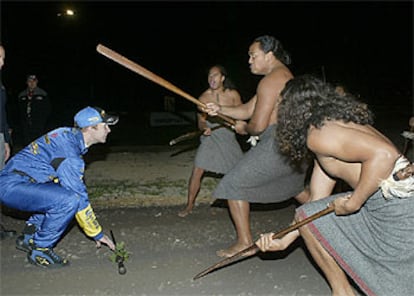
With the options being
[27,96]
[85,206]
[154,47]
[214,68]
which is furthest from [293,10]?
[85,206]

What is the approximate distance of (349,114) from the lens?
10.5 ft

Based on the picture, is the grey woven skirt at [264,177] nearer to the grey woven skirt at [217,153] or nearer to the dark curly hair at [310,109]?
the dark curly hair at [310,109]

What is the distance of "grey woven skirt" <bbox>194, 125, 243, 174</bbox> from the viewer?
19.7ft

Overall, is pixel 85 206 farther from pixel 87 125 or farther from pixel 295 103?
pixel 295 103

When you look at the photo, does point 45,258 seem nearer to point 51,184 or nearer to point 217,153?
point 51,184

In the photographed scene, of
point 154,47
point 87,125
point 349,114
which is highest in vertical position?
point 349,114

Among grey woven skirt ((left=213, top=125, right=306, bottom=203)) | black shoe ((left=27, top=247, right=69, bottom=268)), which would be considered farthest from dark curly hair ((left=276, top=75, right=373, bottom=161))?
black shoe ((left=27, top=247, right=69, bottom=268))

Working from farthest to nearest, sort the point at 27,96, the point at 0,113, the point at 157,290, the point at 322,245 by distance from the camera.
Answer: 1. the point at 27,96
2. the point at 0,113
3. the point at 157,290
4. the point at 322,245

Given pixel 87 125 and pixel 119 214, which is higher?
pixel 87 125

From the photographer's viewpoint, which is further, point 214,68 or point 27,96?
point 27,96

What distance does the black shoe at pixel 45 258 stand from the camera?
438 cm

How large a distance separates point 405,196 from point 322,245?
67cm

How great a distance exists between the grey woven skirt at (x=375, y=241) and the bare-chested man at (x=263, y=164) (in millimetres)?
1029

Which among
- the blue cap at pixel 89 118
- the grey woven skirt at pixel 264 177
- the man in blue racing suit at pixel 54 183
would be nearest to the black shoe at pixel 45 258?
the man in blue racing suit at pixel 54 183
